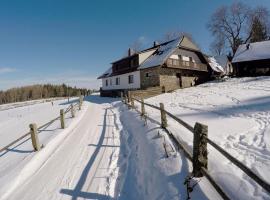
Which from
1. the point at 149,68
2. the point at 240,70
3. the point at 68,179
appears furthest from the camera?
the point at 240,70

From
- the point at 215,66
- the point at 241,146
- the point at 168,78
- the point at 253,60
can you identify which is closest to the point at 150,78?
the point at 168,78

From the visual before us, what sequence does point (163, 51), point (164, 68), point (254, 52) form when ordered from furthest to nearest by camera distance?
point (254, 52) → point (163, 51) → point (164, 68)

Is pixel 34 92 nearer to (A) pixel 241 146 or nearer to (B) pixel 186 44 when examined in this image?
(B) pixel 186 44

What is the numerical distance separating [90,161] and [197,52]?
3012 centimetres

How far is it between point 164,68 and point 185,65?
3.88m

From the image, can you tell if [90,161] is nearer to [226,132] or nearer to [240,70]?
[226,132]

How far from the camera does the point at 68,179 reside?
5816 mm

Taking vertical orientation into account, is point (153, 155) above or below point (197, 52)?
below

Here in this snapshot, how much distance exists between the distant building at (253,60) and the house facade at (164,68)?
15.4 feet

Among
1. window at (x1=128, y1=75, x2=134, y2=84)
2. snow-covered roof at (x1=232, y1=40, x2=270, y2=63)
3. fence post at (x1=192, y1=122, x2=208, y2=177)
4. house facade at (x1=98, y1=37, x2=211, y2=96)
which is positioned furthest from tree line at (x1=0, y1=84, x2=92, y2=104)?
fence post at (x1=192, y1=122, x2=208, y2=177)

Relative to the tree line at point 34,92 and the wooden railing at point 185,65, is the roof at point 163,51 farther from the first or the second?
the tree line at point 34,92

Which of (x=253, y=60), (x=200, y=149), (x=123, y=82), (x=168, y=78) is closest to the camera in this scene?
(x=200, y=149)

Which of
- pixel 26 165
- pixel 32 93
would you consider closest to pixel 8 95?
pixel 32 93

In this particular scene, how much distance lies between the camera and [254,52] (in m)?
31.5
